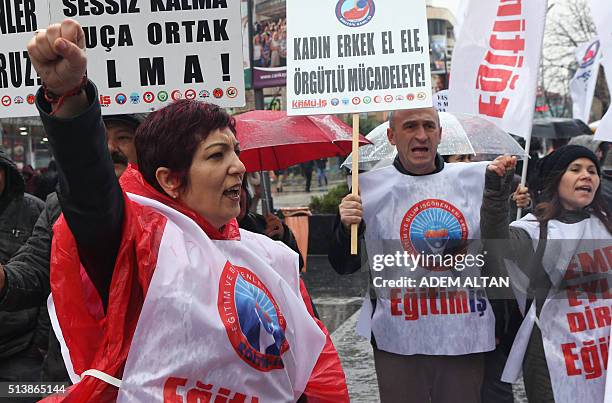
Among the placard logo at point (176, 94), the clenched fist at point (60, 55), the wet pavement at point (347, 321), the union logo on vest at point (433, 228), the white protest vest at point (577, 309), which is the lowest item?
the wet pavement at point (347, 321)

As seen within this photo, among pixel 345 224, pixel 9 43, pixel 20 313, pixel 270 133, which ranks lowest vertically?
pixel 20 313

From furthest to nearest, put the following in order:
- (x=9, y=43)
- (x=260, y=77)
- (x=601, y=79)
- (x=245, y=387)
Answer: (x=601, y=79) → (x=260, y=77) → (x=9, y=43) → (x=245, y=387)

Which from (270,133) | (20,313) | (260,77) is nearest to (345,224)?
(270,133)

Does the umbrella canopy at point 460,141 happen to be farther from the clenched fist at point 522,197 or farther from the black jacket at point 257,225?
the black jacket at point 257,225

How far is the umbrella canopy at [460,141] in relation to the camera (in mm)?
5258

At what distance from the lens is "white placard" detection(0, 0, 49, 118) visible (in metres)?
3.56

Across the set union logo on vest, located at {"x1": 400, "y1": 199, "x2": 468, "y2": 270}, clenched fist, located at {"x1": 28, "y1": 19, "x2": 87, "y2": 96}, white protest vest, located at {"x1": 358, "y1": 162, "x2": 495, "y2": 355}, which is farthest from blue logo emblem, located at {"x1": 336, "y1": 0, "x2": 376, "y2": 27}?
clenched fist, located at {"x1": 28, "y1": 19, "x2": 87, "y2": 96}

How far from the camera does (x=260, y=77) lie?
634 inches

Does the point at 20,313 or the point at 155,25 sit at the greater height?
the point at 155,25

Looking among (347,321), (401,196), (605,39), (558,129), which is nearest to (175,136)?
(401,196)

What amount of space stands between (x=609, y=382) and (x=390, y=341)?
0.99 metres

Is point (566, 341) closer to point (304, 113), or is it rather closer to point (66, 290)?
point (304, 113)

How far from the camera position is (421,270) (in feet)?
13.4
